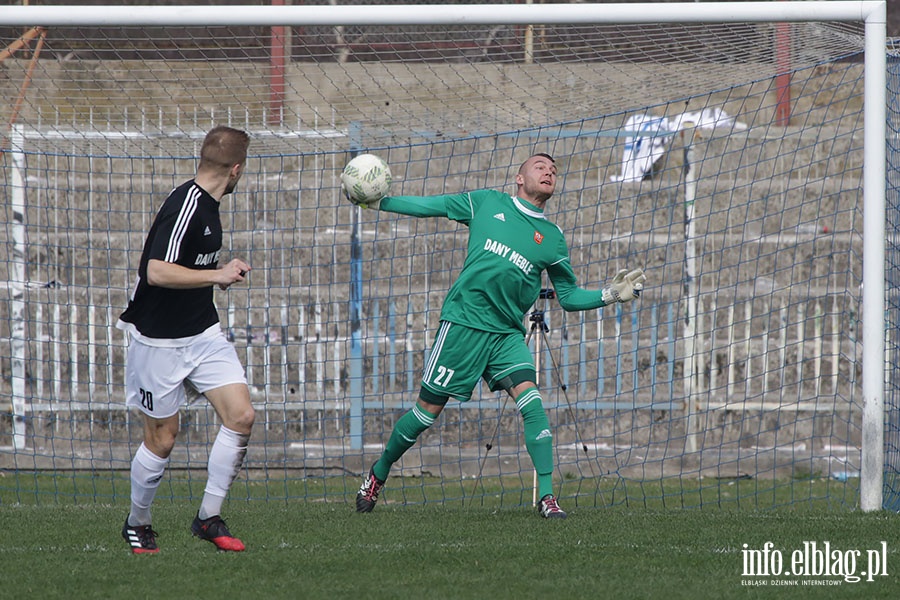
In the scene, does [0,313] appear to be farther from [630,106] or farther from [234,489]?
[630,106]

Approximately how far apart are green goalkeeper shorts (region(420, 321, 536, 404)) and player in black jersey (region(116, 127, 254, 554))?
1.79m

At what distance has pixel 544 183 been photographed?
6715mm

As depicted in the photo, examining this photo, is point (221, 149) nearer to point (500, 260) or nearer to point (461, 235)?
point (500, 260)

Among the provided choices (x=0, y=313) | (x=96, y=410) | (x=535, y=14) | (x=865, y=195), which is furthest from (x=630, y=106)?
(x=0, y=313)

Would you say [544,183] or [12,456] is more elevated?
[544,183]

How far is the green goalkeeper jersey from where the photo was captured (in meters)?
6.65

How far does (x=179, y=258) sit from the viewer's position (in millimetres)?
4938

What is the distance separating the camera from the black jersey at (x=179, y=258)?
4949 mm

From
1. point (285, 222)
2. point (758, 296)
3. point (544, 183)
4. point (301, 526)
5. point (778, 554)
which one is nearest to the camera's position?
point (778, 554)

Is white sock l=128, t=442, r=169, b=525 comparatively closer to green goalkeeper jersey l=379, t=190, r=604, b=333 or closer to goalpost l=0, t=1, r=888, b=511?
green goalkeeper jersey l=379, t=190, r=604, b=333

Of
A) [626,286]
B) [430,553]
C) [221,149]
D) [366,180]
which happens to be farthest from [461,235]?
[430,553]

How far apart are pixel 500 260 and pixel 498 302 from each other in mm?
253

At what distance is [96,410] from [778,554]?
22.5 ft

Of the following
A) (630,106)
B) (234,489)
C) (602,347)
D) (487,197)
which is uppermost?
(630,106)
